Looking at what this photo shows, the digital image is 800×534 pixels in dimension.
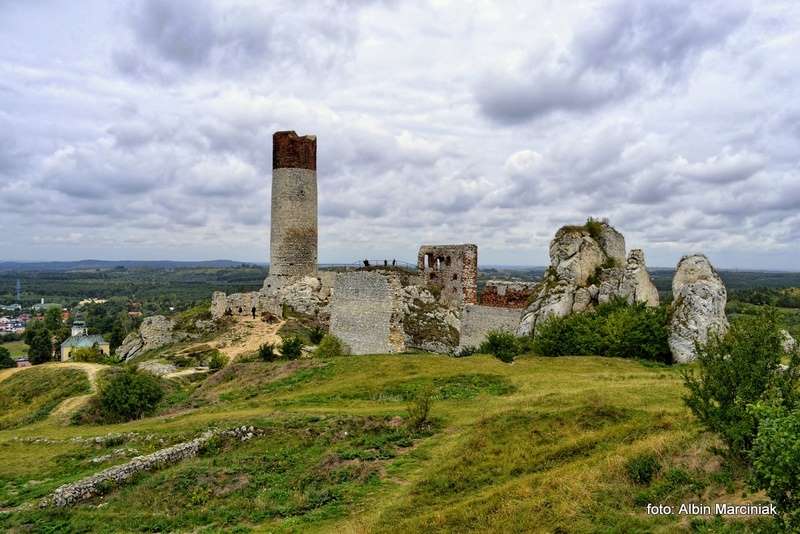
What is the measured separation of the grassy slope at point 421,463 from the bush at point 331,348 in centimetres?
990

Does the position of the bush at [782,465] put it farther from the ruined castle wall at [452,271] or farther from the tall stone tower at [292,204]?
the tall stone tower at [292,204]

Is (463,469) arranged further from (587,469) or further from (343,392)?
(343,392)

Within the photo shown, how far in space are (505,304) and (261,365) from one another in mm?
14389

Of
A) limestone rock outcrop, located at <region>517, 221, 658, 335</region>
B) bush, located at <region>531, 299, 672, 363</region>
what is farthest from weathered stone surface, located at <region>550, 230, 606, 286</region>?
bush, located at <region>531, 299, 672, 363</region>

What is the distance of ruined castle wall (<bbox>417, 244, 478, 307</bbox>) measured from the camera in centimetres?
3481

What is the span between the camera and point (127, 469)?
46.0 feet

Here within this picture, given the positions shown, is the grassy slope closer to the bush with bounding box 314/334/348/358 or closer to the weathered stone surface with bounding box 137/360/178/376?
the bush with bounding box 314/334/348/358

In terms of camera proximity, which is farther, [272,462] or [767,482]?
[272,462]

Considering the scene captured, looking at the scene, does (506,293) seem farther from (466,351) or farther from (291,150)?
(291,150)

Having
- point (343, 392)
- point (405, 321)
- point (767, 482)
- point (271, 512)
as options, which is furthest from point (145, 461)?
point (405, 321)

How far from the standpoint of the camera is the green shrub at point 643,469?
934 centimetres

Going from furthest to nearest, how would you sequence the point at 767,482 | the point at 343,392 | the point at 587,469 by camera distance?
the point at 343,392 → the point at 587,469 → the point at 767,482

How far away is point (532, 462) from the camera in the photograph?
457 inches

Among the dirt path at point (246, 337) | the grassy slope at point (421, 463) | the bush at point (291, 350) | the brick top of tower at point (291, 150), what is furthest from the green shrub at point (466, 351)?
the brick top of tower at point (291, 150)
